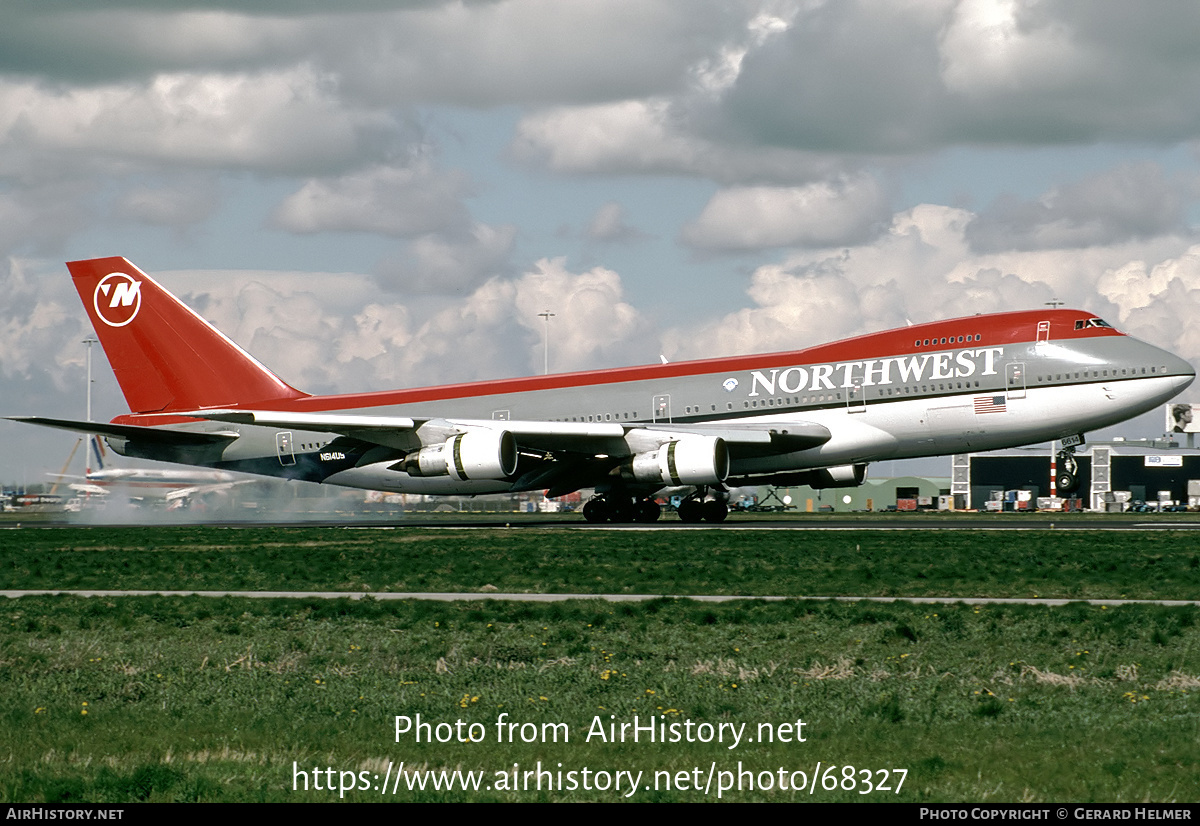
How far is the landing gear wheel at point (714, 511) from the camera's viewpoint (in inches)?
1746

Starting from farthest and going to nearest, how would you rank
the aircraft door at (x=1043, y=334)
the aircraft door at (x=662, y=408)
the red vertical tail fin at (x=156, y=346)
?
the red vertical tail fin at (x=156, y=346) < the aircraft door at (x=662, y=408) < the aircraft door at (x=1043, y=334)

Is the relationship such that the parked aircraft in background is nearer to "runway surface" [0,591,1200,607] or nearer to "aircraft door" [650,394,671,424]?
"aircraft door" [650,394,671,424]

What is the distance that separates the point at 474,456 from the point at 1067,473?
17.8m

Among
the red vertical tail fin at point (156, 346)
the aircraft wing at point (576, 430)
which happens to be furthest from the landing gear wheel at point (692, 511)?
the red vertical tail fin at point (156, 346)

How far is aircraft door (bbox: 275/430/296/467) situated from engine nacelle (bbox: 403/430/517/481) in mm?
6959

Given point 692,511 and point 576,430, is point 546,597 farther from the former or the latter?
point 692,511

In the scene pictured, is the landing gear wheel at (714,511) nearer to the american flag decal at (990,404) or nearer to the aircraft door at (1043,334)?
the american flag decal at (990,404)

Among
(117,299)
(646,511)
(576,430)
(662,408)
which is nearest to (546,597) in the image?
(576,430)

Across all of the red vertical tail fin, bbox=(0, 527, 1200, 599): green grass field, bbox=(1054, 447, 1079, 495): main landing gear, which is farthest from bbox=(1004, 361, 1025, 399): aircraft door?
the red vertical tail fin

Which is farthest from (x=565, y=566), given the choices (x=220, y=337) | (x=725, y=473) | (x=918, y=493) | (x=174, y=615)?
(x=918, y=493)

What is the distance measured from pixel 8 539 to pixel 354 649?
26.2 m

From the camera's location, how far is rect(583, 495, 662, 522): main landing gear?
4506 centimetres

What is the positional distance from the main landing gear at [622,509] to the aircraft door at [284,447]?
34.9 feet
